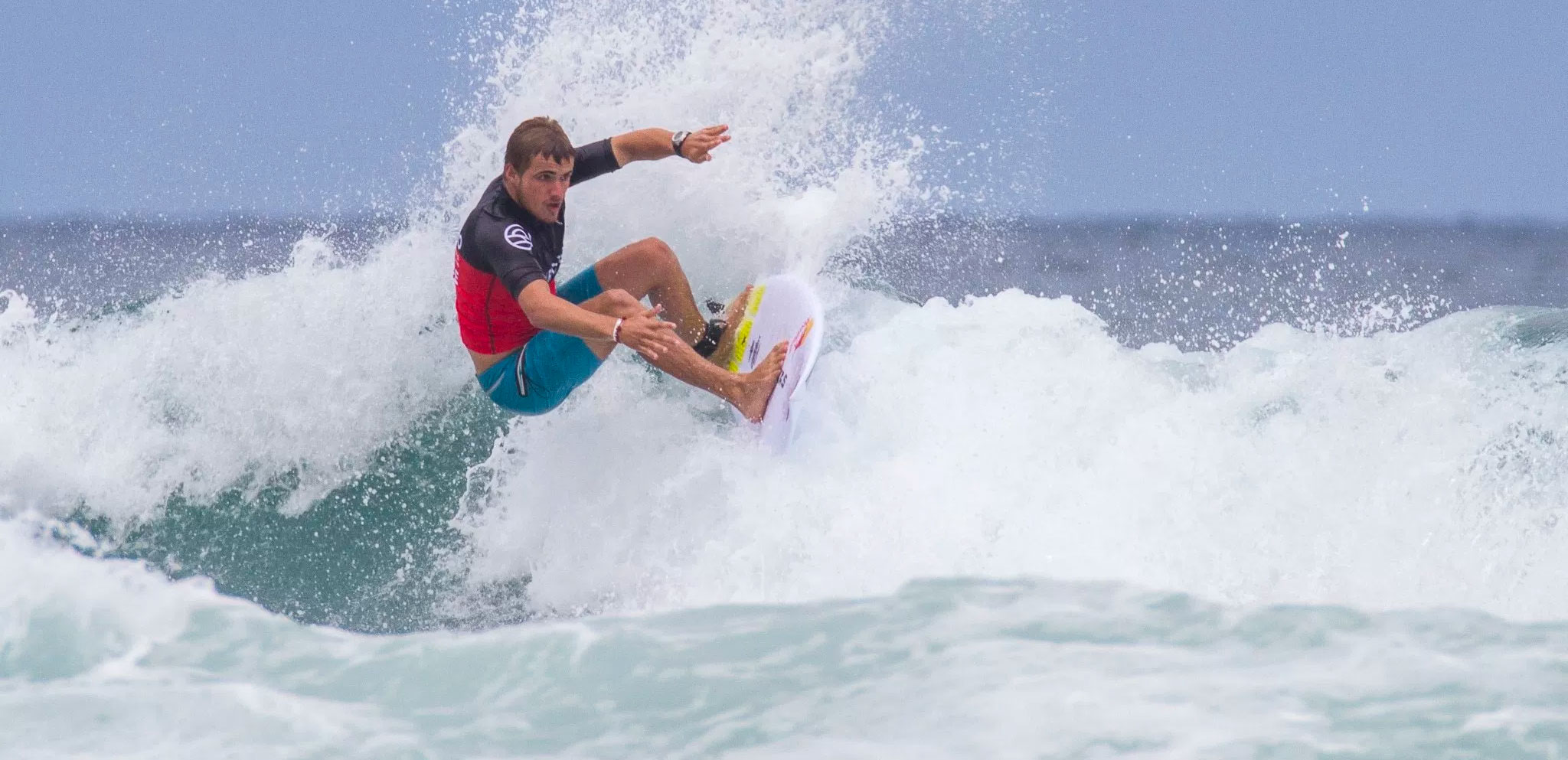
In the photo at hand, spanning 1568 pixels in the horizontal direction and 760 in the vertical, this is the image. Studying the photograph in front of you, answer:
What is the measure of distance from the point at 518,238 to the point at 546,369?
638 millimetres

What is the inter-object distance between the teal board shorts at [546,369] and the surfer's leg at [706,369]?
0.08 m

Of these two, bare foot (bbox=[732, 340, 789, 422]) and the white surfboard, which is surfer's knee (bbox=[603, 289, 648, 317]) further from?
the white surfboard

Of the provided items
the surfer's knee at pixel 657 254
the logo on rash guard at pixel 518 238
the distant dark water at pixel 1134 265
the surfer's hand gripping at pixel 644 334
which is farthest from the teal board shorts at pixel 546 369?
the distant dark water at pixel 1134 265

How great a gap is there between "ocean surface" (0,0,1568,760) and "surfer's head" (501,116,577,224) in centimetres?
129

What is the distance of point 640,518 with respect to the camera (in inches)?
209

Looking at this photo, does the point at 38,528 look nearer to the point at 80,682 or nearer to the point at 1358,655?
the point at 80,682

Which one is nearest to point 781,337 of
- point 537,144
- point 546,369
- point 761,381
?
point 761,381

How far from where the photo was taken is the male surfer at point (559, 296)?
14.9 ft

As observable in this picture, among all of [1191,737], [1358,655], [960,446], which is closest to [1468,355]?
[960,446]

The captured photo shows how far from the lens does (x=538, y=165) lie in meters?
4.72

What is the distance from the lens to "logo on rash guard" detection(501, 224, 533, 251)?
4703mm

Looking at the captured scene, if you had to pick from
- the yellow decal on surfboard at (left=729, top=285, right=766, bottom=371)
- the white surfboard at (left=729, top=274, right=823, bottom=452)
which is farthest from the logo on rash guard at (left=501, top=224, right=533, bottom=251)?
the yellow decal on surfboard at (left=729, top=285, right=766, bottom=371)

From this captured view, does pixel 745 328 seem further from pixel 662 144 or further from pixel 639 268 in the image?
pixel 662 144

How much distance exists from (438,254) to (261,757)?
14.0 feet
